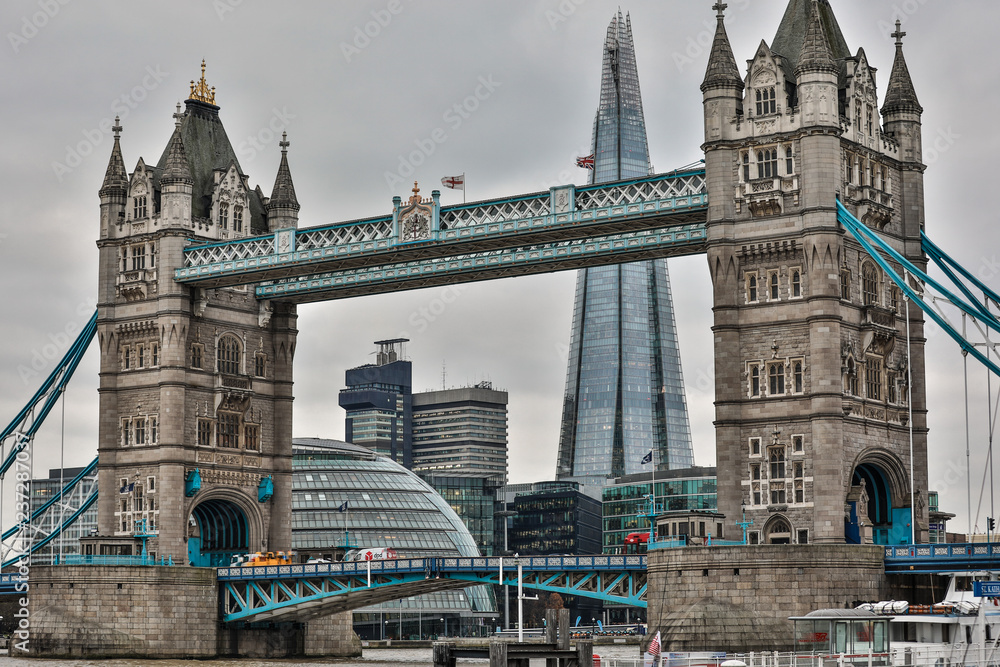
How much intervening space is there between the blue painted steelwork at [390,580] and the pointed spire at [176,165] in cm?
2528

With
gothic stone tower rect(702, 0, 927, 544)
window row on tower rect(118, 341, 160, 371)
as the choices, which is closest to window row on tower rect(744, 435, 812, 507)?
gothic stone tower rect(702, 0, 927, 544)

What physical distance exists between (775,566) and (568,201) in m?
24.5

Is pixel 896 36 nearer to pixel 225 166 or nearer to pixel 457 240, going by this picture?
pixel 457 240

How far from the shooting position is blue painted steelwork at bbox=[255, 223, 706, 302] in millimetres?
94375

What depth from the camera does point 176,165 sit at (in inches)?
4365

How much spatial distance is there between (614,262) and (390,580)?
22.8 meters

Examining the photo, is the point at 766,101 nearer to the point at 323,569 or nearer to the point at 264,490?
the point at 323,569

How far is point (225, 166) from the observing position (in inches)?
4542

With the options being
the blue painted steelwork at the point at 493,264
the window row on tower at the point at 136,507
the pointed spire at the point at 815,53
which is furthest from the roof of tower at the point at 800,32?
the window row on tower at the point at 136,507

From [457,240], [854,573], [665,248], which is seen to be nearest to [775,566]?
[854,573]

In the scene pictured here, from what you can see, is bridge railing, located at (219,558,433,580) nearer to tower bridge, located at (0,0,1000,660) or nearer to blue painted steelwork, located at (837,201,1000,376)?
tower bridge, located at (0,0,1000,660)

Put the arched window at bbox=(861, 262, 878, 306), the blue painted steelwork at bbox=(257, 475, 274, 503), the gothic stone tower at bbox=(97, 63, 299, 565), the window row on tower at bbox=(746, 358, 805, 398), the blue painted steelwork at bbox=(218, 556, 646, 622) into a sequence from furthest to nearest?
the blue painted steelwork at bbox=(257, 475, 274, 503) < the gothic stone tower at bbox=(97, 63, 299, 565) < the blue painted steelwork at bbox=(218, 556, 646, 622) < the arched window at bbox=(861, 262, 878, 306) < the window row on tower at bbox=(746, 358, 805, 398)

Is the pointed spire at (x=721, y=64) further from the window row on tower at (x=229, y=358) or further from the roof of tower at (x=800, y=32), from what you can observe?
the window row on tower at (x=229, y=358)

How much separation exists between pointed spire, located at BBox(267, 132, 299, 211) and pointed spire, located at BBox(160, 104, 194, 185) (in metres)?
6.67
